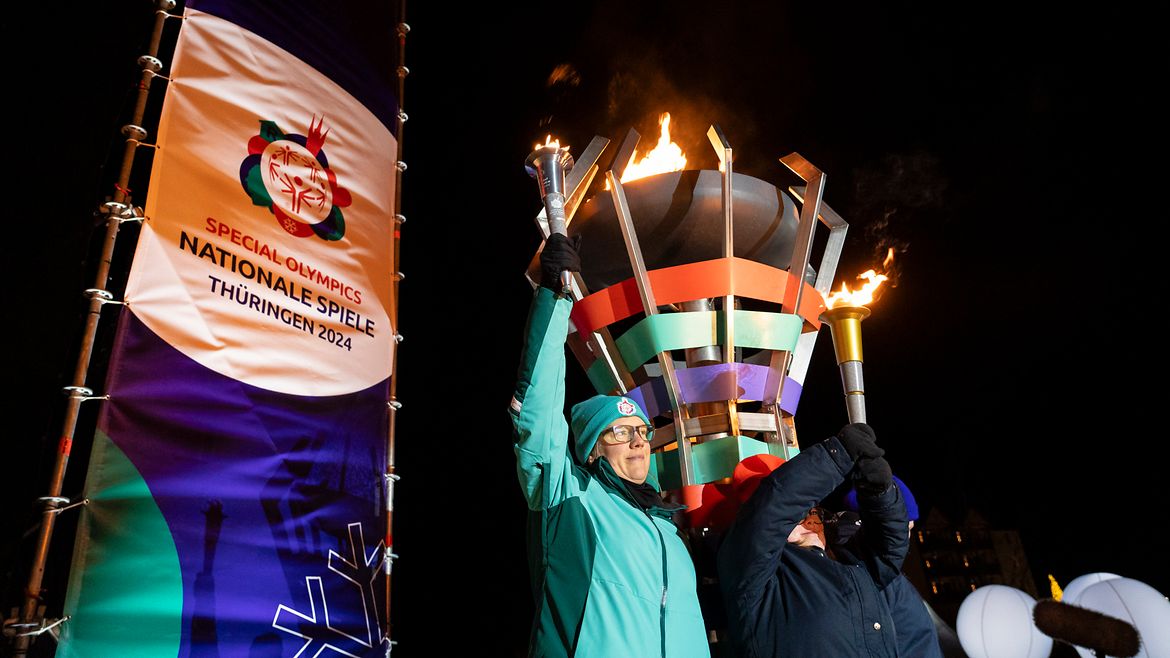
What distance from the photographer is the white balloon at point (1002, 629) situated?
A: 7.39m

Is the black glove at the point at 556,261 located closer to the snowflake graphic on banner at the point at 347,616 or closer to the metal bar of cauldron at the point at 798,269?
the snowflake graphic on banner at the point at 347,616

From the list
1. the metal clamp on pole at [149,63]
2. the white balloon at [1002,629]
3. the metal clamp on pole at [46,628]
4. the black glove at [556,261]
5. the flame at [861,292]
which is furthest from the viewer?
the white balloon at [1002,629]

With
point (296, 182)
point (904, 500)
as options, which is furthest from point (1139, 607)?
point (296, 182)

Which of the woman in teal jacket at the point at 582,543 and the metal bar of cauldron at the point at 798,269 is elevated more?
the metal bar of cauldron at the point at 798,269

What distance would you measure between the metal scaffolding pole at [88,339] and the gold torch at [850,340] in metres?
3.38

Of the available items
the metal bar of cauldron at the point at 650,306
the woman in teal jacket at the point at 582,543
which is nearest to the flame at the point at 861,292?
the metal bar of cauldron at the point at 650,306

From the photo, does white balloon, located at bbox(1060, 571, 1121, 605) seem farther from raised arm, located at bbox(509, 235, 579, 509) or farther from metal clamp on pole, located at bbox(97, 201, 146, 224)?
metal clamp on pole, located at bbox(97, 201, 146, 224)

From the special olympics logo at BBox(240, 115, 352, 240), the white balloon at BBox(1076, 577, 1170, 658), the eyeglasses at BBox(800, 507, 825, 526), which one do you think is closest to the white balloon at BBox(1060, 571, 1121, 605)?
the white balloon at BBox(1076, 577, 1170, 658)

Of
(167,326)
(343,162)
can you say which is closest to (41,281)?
(167,326)

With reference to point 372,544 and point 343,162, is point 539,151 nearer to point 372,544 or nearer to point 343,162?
point 343,162

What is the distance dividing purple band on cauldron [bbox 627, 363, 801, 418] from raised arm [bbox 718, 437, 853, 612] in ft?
6.55

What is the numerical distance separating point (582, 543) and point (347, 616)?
155 centimetres

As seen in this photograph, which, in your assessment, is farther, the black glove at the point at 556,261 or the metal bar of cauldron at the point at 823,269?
the metal bar of cauldron at the point at 823,269

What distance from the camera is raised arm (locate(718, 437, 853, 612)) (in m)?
2.88
